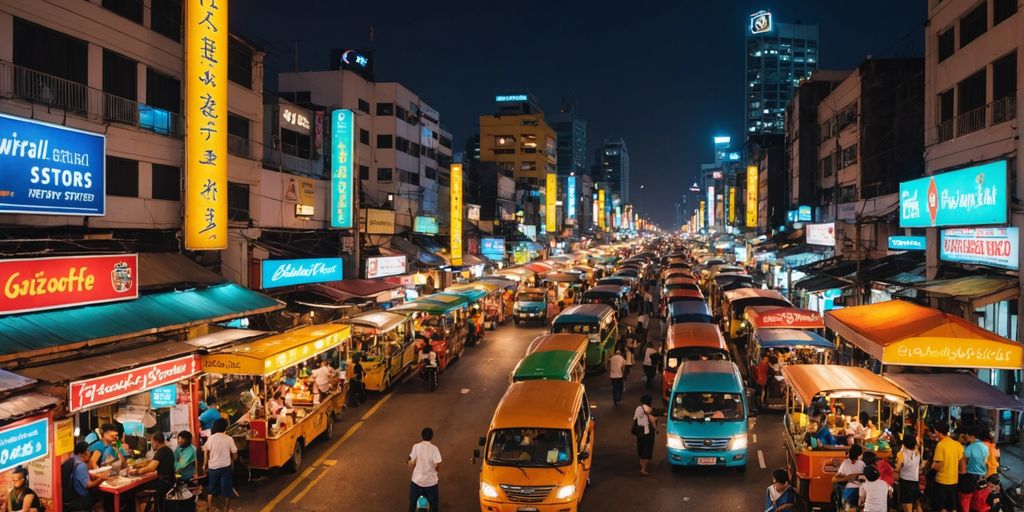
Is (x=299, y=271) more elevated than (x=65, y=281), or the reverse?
(x=65, y=281)

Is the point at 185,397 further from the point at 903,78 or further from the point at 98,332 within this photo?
the point at 903,78

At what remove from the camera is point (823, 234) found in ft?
123

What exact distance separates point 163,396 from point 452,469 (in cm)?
623

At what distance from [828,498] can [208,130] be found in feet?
60.3

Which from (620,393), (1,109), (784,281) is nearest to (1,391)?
(1,109)

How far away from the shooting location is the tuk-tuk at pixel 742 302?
28344 mm

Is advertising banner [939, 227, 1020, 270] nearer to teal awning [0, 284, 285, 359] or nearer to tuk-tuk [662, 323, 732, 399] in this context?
tuk-tuk [662, 323, 732, 399]

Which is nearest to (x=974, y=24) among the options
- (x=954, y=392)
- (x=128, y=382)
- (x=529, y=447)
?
(x=954, y=392)

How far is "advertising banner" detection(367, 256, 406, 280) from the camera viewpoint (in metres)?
32.0

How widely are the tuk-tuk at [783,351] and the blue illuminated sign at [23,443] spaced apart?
17745 mm

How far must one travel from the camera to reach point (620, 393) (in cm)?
2112

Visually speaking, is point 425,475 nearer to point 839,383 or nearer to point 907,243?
point 839,383

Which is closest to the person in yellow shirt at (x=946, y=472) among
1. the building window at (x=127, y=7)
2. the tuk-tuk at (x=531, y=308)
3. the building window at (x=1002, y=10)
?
the building window at (x=1002, y=10)

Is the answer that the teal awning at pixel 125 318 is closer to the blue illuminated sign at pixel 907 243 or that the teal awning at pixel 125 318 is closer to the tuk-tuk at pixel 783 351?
the tuk-tuk at pixel 783 351
